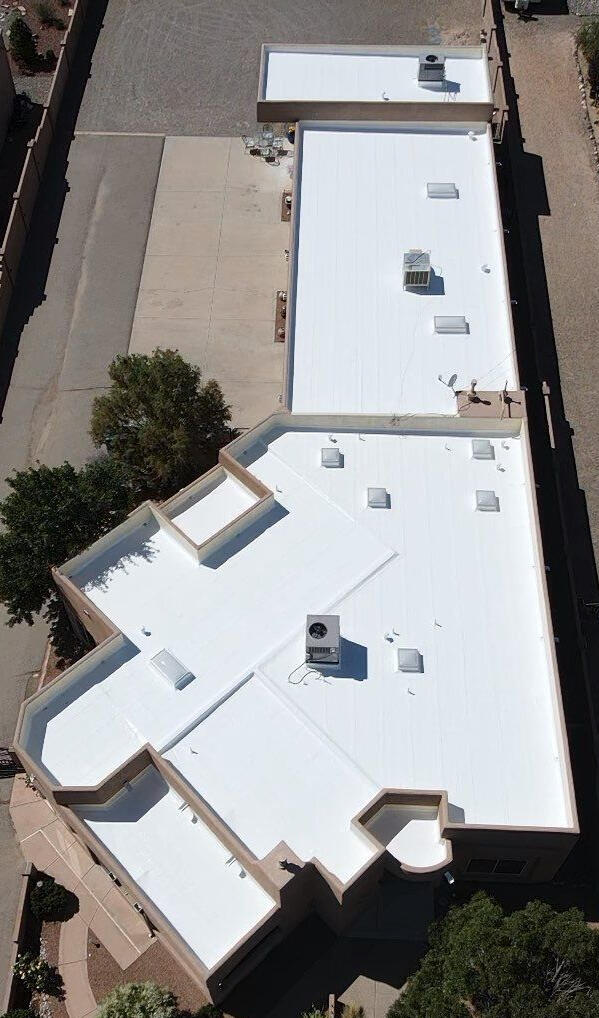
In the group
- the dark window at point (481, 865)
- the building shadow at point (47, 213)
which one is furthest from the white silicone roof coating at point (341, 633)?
the building shadow at point (47, 213)

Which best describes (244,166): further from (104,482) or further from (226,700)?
(226,700)

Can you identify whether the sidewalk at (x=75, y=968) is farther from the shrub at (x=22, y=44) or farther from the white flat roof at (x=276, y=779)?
the shrub at (x=22, y=44)

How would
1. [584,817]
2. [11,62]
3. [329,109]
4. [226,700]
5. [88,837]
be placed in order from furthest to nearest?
1. [11,62]
2. [329,109]
3. [584,817]
4. [226,700]
5. [88,837]

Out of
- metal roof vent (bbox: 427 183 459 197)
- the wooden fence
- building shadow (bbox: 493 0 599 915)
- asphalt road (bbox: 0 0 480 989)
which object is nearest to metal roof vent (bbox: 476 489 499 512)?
building shadow (bbox: 493 0 599 915)

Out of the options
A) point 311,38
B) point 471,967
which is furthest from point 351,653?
point 311,38

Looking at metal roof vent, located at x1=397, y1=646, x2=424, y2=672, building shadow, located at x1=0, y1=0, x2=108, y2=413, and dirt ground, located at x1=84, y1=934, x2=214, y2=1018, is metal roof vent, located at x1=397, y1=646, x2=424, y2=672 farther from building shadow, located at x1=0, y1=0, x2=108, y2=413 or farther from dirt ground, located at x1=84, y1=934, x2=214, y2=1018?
building shadow, located at x1=0, y1=0, x2=108, y2=413

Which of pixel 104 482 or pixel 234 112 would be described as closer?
pixel 104 482

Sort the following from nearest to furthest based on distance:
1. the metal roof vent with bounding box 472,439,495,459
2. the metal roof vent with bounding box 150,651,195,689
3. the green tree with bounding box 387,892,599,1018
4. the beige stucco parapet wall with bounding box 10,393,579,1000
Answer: the green tree with bounding box 387,892,599,1018 → the beige stucco parapet wall with bounding box 10,393,579,1000 → the metal roof vent with bounding box 150,651,195,689 → the metal roof vent with bounding box 472,439,495,459
